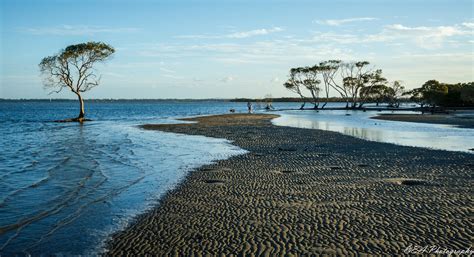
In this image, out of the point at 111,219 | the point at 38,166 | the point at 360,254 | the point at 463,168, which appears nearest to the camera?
the point at 360,254

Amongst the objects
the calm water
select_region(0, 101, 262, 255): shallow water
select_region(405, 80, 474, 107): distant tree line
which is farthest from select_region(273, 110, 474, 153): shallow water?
select_region(405, 80, 474, 107): distant tree line

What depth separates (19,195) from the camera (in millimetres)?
10930

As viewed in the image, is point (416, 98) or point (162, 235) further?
point (416, 98)

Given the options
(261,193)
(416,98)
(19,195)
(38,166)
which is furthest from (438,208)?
(416,98)

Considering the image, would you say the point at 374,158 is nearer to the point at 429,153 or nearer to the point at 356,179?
the point at 429,153

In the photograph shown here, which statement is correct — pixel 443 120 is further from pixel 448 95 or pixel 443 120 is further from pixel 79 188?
pixel 79 188

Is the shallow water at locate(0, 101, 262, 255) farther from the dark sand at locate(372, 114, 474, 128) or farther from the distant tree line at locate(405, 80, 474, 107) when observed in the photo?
the distant tree line at locate(405, 80, 474, 107)

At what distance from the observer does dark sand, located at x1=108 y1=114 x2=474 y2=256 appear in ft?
23.1

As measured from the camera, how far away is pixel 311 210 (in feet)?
30.3

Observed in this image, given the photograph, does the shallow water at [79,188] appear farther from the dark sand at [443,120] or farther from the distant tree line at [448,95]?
the distant tree line at [448,95]

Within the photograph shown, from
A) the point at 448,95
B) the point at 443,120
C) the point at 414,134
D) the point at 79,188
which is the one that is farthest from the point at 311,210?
the point at 448,95

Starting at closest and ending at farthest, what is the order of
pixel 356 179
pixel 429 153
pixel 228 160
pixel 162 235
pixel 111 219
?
pixel 162 235 → pixel 111 219 → pixel 356 179 → pixel 228 160 → pixel 429 153

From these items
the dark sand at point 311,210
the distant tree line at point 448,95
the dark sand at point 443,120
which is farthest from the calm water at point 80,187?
the distant tree line at point 448,95

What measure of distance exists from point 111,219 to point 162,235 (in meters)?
1.90
